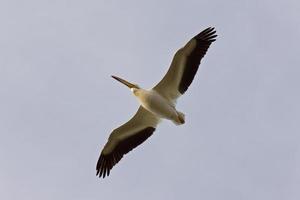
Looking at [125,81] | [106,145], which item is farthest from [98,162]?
[125,81]

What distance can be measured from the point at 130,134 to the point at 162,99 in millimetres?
2197

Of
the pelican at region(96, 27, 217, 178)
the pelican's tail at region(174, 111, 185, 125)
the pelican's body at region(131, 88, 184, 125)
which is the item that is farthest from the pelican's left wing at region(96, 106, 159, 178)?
the pelican's tail at region(174, 111, 185, 125)

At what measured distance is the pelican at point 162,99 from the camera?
34969mm

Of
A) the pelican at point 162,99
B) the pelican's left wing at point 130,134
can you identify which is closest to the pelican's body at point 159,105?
the pelican at point 162,99

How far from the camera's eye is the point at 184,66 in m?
35.0

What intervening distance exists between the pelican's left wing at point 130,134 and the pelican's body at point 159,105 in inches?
39.9

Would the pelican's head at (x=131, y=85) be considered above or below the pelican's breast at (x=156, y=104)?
above

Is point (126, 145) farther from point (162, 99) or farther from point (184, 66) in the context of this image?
point (184, 66)

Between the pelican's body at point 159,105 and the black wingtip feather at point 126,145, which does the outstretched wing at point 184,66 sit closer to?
the pelican's body at point 159,105

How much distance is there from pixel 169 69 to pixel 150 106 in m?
1.46

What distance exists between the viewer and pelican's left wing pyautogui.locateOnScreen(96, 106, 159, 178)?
3631cm

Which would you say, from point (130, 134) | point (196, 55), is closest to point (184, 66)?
point (196, 55)

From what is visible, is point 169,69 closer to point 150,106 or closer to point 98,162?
point 150,106

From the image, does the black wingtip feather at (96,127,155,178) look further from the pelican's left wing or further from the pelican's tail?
the pelican's tail
